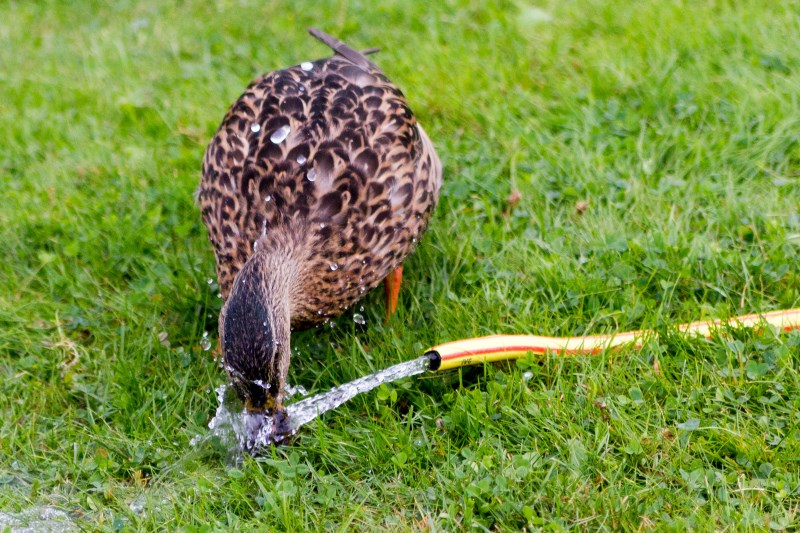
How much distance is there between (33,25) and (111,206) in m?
3.11

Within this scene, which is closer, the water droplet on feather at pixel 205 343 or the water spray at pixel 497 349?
the water spray at pixel 497 349

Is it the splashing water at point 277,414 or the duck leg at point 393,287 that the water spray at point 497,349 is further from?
the duck leg at point 393,287

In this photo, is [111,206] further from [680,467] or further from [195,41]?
[680,467]

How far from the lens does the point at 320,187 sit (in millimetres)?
3805

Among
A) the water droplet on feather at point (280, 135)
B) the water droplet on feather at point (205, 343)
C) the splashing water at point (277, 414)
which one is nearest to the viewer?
the splashing water at point (277, 414)

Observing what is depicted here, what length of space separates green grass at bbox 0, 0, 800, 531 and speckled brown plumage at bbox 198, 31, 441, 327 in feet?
1.12

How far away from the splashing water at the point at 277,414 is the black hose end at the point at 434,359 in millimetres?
14

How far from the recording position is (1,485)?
11.7 feet

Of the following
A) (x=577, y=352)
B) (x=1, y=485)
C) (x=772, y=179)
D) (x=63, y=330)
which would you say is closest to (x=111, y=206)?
(x=63, y=330)

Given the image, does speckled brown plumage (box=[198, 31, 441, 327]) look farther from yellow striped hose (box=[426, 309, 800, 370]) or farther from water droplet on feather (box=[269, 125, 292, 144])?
yellow striped hose (box=[426, 309, 800, 370])

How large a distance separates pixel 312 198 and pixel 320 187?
58 mm

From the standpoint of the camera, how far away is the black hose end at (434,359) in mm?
3598

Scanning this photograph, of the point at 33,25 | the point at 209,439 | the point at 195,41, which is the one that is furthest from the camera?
the point at 33,25

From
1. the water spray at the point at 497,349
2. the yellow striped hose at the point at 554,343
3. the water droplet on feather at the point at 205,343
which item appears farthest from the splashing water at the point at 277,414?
the water droplet on feather at the point at 205,343
